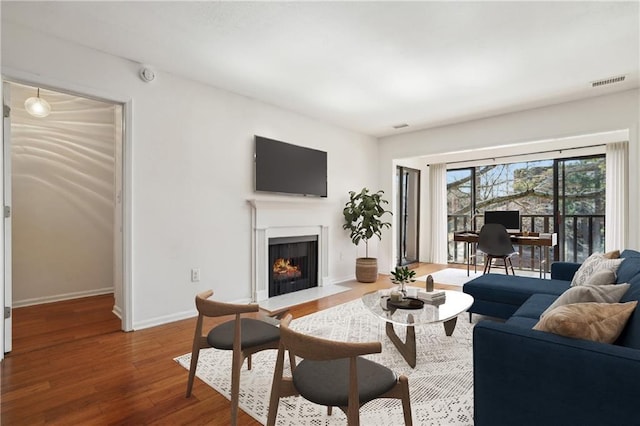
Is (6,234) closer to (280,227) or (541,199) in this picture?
(280,227)

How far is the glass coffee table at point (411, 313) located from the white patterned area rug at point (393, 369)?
115 mm

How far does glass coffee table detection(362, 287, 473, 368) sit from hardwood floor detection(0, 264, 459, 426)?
112cm

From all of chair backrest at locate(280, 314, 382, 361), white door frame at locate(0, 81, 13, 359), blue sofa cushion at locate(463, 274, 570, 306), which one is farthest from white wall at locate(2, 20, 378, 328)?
blue sofa cushion at locate(463, 274, 570, 306)

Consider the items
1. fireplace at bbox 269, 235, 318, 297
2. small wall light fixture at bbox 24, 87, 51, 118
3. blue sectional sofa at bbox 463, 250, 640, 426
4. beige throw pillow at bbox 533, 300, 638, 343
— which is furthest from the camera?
fireplace at bbox 269, 235, 318, 297

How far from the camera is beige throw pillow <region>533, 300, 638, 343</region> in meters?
1.29

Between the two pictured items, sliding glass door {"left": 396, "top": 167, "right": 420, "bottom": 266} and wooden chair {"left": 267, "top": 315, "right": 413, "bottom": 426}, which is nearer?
wooden chair {"left": 267, "top": 315, "right": 413, "bottom": 426}

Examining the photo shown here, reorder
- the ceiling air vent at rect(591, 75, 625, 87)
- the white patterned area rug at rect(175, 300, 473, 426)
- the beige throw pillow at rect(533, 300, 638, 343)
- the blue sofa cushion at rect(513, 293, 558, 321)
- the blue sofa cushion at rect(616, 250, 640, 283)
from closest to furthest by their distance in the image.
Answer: the beige throw pillow at rect(533, 300, 638, 343) → the white patterned area rug at rect(175, 300, 473, 426) → the blue sofa cushion at rect(616, 250, 640, 283) → the blue sofa cushion at rect(513, 293, 558, 321) → the ceiling air vent at rect(591, 75, 625, 87)

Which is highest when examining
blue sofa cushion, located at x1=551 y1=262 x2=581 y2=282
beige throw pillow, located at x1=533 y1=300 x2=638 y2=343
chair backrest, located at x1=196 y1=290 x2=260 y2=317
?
beige throw pillow, located at x1=533 y1=300 x2=638 y2=343

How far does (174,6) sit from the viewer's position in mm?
2268

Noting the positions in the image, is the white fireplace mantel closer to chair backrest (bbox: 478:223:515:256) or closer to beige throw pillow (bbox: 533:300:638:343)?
chair backrest (bbox: 478:223:515:256)

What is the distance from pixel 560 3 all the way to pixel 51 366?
4411 mm

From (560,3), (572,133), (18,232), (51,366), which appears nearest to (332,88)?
(560,3)

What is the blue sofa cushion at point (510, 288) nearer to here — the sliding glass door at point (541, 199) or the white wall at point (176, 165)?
the white wall at point (176, 165)

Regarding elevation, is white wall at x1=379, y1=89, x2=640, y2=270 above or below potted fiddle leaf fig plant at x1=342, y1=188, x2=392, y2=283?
above
